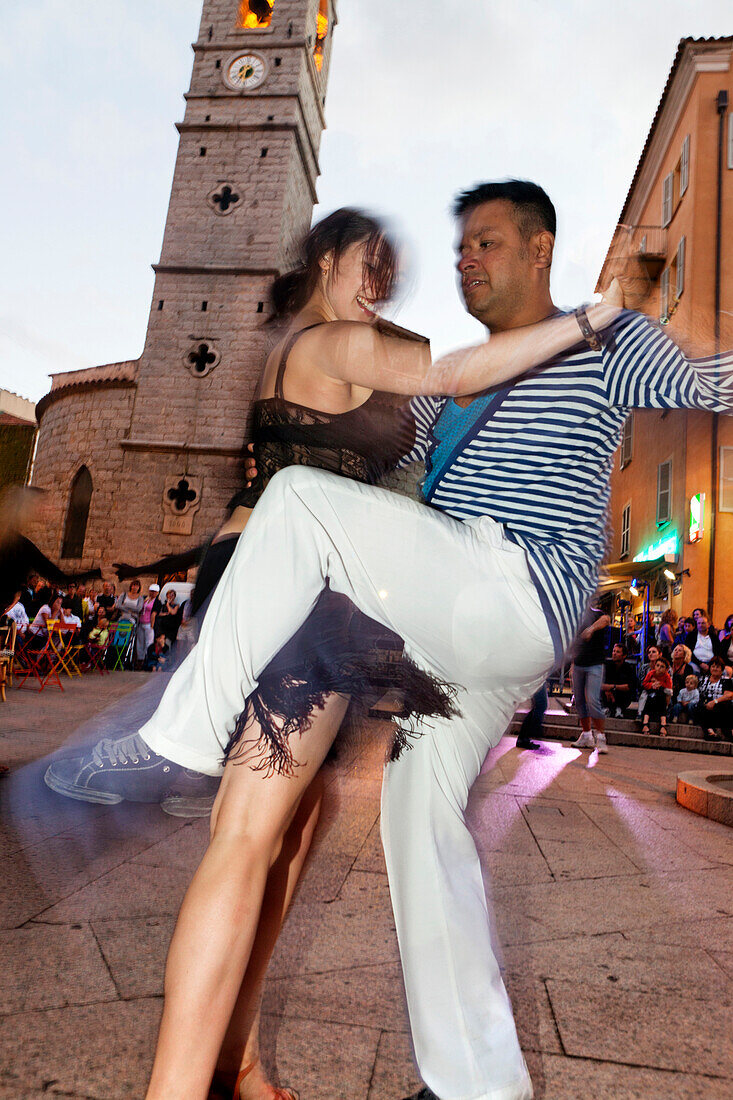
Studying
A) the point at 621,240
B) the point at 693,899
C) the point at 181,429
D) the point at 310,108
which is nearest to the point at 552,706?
the point at 693,899

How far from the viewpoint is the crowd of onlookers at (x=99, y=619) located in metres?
10.1

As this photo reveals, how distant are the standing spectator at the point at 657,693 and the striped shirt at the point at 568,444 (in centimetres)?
940

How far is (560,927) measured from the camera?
247 cm

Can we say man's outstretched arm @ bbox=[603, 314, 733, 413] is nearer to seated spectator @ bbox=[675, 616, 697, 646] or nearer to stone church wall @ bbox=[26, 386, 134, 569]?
seated spectator @ bbox=[675, 616, 697, 646]

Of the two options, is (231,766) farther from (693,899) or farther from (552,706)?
(552,706)

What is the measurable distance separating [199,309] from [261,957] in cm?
2433

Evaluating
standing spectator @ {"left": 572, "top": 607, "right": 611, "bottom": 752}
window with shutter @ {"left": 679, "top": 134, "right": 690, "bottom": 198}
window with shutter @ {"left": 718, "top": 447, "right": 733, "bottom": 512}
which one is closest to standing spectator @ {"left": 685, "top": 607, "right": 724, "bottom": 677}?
standing spectator @ {"left": 572, "top": 607, "right": 611, "bottom": 752}

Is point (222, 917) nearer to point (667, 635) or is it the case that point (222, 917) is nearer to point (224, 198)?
point (667, 635)

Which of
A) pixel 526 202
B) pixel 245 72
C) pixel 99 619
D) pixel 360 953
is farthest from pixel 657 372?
pixel 245 72

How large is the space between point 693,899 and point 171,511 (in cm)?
2107

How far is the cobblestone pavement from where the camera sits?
153 centimetres

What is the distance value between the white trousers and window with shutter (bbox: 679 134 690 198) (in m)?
19.3

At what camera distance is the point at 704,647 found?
Result: 399 inches

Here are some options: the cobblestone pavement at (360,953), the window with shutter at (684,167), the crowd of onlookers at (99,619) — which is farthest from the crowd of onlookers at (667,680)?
the window with shutter at (684,167)
